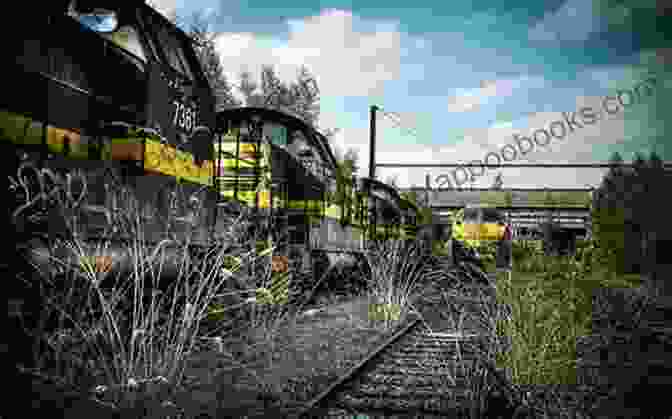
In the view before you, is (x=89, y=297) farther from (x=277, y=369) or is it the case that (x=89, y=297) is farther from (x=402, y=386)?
(x=402, y=386)

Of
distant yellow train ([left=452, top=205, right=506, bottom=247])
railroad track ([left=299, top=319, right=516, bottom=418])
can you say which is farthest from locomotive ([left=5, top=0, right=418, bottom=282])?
distant yellow train ([left=452, top=205, right=506, bottom=247])

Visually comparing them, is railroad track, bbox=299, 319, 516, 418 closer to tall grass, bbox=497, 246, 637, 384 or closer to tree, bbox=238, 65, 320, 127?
tall grass, bbox=497, 246, 637, 384

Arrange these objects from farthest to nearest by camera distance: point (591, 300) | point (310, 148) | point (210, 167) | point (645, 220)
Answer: point (645, 220) → point (310, 148) → point (210, 167) → point (591, 300)

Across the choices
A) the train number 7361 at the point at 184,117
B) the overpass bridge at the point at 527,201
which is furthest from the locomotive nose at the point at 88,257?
the overpass bridge at the point at 527,201

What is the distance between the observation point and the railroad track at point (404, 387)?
3.77 metres

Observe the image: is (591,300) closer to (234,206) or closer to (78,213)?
(234,206)

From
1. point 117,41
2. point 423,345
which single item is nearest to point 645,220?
point 423,345

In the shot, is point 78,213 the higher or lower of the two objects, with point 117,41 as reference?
lower

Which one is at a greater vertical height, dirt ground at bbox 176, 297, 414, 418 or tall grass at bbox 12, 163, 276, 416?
tall grass at bbox 12, 163, 276, 416

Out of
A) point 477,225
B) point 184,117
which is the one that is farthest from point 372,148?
point 184,117

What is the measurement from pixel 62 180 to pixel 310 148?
585 cm

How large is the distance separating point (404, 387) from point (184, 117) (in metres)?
3.08

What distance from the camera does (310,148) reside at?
9359 millimetres

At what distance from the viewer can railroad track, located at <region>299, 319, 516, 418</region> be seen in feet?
12.4
